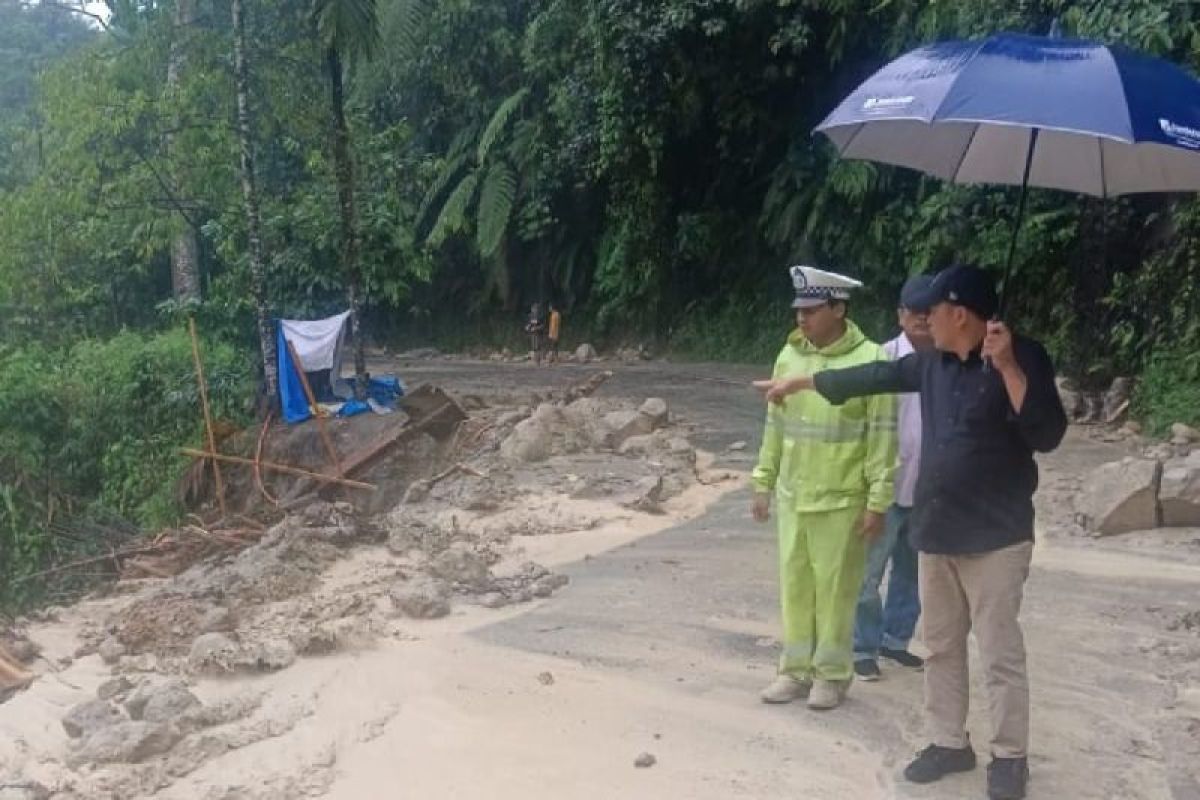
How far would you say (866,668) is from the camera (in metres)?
5.50

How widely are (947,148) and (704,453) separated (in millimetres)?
6800

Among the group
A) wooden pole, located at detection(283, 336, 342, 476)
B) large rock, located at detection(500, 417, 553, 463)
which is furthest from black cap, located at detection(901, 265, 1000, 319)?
wooden pole, located at detection(283, 336, 342, 476)

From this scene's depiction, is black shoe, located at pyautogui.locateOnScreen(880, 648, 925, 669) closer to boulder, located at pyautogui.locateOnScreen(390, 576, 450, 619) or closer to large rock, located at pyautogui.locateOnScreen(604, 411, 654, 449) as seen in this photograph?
boulder, located at pyautogui.locateOnScreen(390, 576, 450, 619)

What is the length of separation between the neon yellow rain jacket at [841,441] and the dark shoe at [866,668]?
91 centimetres

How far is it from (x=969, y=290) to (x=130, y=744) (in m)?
3.84

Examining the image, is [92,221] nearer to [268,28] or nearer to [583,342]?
[268,28]

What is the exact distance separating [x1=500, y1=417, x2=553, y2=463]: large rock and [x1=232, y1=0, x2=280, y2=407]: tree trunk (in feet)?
13.9

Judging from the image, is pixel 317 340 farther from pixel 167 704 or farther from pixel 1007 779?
pixel 1007 779

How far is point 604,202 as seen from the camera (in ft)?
87.3

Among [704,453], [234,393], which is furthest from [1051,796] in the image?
[234,393]

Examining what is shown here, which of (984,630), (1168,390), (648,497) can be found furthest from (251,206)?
(984,630)

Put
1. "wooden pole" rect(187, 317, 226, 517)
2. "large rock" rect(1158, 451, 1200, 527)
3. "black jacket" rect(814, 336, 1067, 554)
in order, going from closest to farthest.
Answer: "black jacket" rect(814, 336, 1067, 554)
"large rock" rect(1158, 451, 1200, 527)
"wooden pole" rect(187, 317, 226, 517)

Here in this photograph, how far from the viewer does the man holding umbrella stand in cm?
394

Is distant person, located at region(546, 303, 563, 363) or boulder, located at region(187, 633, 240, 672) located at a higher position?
boulder, located at region(187, 633, 240, 672)
